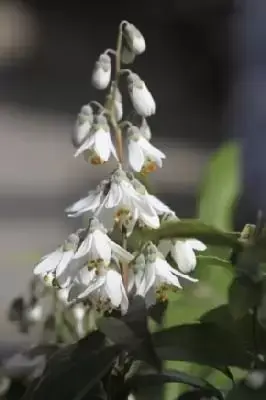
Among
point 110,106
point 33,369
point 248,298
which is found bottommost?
point 33,369

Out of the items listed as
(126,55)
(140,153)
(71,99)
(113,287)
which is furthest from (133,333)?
(71,99)

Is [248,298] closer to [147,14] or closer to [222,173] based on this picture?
[222,173]

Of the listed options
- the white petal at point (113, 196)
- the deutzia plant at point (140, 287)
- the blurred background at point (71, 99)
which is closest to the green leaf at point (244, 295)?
the deutzia plant at point (140, 287)

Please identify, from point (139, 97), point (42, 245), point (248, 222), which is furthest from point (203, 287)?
point (42, 245)

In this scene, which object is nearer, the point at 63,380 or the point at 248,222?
the point at 63,380

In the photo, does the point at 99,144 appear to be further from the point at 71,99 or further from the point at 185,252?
the point at 71,99

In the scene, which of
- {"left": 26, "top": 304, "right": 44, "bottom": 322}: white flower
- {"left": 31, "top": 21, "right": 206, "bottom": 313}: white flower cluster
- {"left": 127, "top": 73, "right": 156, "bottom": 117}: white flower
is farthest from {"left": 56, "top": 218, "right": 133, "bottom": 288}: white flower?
{"left": 26, "top": 304, "right": 44, "bottom": 322}: white flower

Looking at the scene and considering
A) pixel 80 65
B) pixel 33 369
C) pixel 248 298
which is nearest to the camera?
pixel 248 298
